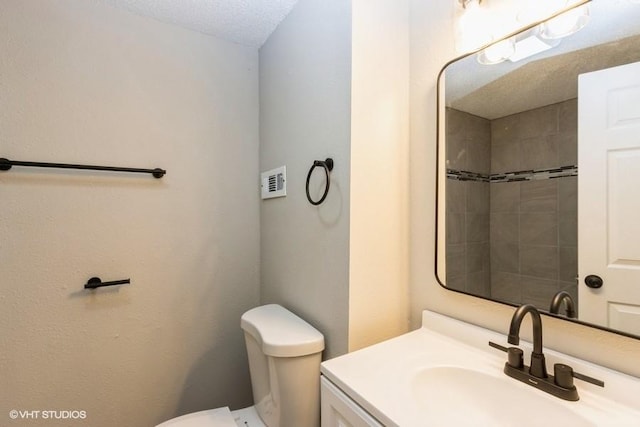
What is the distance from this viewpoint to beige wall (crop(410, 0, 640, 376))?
36.7 inches

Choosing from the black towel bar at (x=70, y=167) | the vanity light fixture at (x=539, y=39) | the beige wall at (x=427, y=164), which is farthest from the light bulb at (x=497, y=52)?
the black towel bar at (x=70, y=167)

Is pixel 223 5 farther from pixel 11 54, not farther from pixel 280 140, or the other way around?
pixel 11 54

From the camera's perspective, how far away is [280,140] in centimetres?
142

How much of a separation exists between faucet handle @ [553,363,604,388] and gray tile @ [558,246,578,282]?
209 mm

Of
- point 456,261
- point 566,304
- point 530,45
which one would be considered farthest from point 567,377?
point 530,45

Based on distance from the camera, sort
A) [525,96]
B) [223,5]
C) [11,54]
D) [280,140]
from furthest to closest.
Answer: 1. [280,140]
2. [223,5]
3. [11,54]
4. [525,96]

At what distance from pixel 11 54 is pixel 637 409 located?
227cm

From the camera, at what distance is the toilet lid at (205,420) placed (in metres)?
1.12

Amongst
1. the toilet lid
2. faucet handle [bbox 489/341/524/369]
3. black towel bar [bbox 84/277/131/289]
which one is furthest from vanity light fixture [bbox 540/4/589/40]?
black towel bar [bbox 84/277/131/289]

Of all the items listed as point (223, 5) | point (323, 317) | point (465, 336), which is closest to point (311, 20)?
point (223, 5)

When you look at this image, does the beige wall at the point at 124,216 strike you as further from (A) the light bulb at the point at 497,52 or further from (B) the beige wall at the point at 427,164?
(A) the light bulb at the point at 497,52

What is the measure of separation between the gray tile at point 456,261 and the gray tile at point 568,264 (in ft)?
0.82

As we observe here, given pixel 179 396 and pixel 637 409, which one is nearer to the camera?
pixel 637 409

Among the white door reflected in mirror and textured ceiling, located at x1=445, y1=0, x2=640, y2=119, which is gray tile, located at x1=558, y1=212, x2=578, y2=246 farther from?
textured ceiling, located at x1=445, y1=0, x2=640, y2=119
